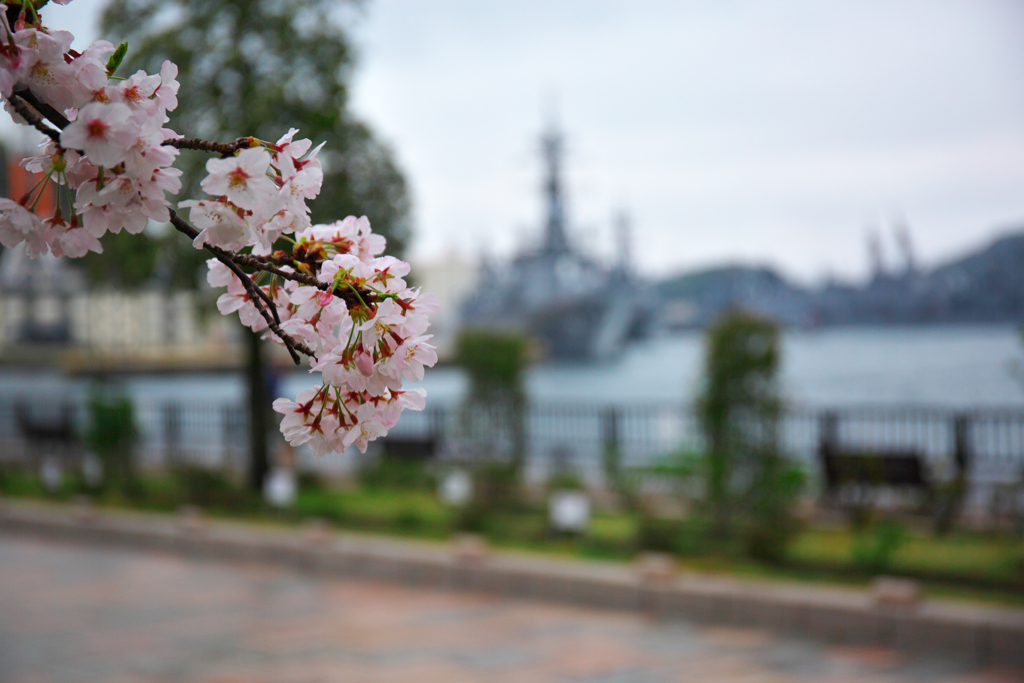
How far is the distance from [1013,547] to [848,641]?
2440mm

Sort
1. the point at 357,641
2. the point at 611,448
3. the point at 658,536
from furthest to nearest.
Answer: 1. the point at 611,448
2. the point at 658,536
3. the point at 357,641

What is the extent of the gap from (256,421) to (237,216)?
34.6 ft

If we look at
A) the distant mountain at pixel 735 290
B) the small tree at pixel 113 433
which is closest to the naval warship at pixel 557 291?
the distant mountain at pixel 735 290

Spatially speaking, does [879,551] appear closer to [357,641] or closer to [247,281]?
[357,641]

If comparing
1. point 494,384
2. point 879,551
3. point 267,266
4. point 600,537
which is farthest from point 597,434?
point 267,266

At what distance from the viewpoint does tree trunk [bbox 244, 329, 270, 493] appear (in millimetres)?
11430

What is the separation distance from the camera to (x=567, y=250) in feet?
116

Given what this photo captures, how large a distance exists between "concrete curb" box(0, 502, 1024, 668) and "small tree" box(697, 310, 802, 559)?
0.96 metres

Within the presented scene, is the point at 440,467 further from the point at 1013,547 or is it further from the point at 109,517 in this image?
the point at 1013,547

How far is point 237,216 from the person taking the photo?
4.22 feet

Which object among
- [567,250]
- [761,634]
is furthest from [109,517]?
[567,250]

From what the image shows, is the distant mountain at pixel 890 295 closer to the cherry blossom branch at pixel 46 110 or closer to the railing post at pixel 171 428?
the cherry blossom branch at pixel 46 110

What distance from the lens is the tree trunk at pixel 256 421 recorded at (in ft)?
37.5

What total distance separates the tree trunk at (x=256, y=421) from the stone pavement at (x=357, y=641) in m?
3.45
